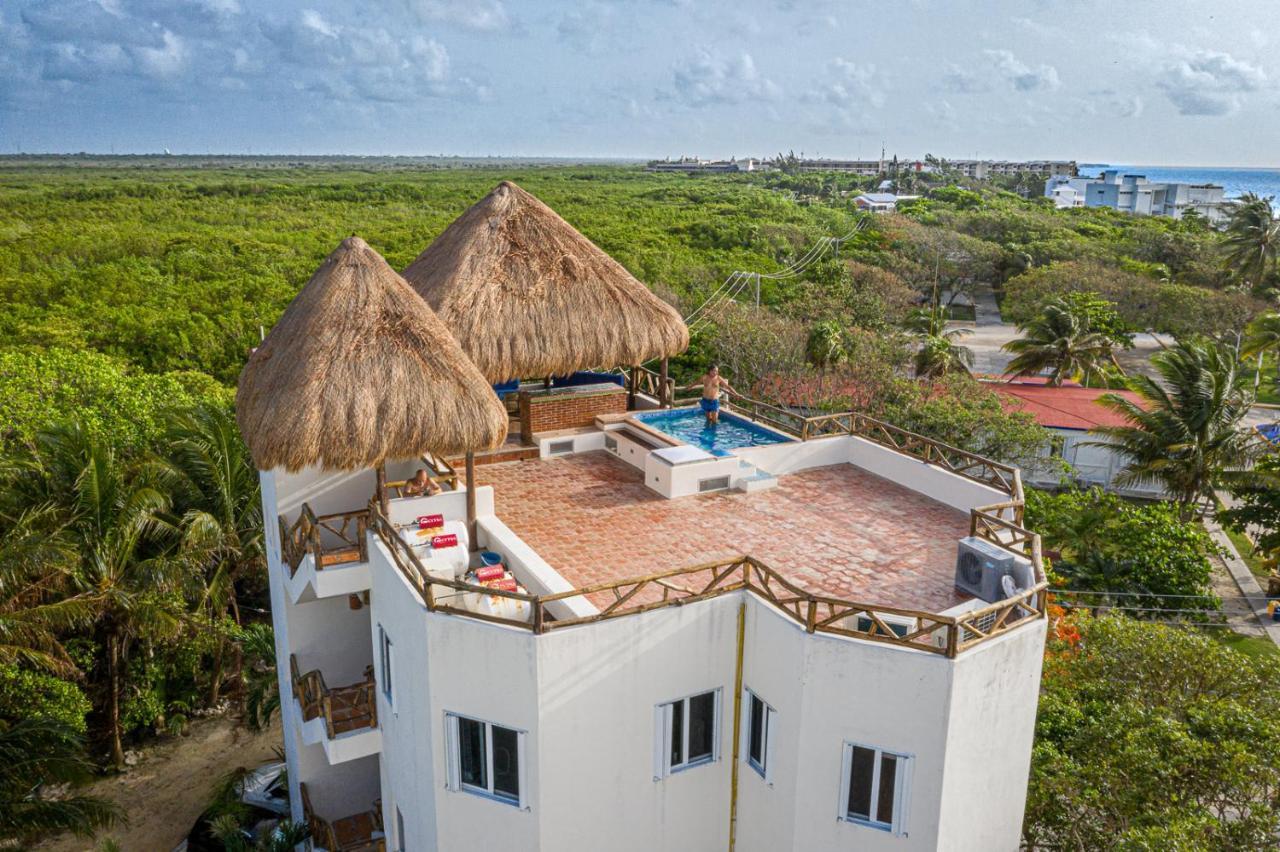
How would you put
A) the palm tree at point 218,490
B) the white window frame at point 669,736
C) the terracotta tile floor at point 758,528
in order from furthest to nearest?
the palm tree at point 218,490 < the terracotta tile floor at point 758,528 < the white window frame at point 669,736

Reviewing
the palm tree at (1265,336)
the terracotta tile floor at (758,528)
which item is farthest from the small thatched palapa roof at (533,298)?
the palm tree at (1265,336)

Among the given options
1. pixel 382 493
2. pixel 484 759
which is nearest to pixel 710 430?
pixel 382 493

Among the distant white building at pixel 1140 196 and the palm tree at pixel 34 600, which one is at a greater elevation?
the distant white building at pixel 1140 196

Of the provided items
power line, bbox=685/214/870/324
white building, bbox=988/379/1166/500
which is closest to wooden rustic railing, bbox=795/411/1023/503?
white building, bbox=988/379/1166/500

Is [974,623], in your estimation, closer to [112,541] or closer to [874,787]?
[874,787]

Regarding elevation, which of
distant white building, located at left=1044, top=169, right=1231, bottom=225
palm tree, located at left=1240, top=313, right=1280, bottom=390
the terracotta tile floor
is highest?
distant white building, located at left=1044, top=169, right=1231, bottom=225

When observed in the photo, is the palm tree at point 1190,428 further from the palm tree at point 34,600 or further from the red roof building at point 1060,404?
the palm tree at point 34,600

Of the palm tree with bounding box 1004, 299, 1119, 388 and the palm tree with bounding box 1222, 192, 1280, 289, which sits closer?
the palm tree with bounding box 1004, 299, 1119, 388

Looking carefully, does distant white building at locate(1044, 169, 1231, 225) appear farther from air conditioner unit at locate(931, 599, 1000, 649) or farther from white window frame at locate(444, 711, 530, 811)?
white window frame at locate(444, 711, 530, 811)
